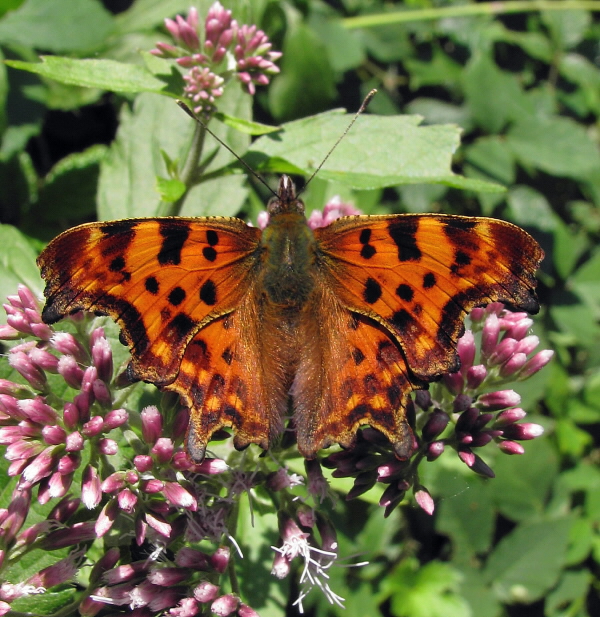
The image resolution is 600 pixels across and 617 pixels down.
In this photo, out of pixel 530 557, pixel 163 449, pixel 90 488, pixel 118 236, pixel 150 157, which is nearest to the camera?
pixel 118 236

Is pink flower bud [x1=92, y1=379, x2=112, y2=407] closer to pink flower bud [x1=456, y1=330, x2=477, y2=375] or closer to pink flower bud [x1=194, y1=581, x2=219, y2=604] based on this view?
pink flower bud [x1=194, y1=581, x2=219, y2=604]

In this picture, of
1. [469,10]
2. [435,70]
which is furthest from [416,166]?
[469,10]

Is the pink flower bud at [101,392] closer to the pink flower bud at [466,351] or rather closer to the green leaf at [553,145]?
the pink flower bud at [466,351]

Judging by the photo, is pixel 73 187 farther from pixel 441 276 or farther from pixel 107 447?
pixel 441 276

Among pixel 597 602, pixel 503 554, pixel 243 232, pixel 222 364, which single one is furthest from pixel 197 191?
pixel 597 602

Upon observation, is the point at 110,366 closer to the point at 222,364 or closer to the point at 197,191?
the point at 222,364

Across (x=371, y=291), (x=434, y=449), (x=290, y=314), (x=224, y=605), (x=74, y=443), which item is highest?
(x=371, y=291)
